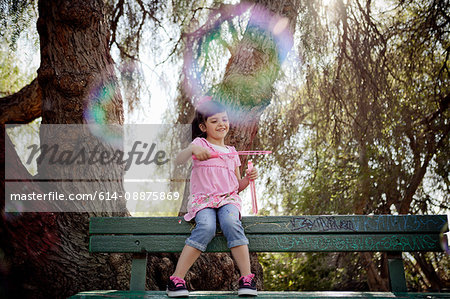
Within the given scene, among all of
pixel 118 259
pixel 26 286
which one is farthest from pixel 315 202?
pixel 26 286

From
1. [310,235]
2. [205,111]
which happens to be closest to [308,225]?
[310,235]

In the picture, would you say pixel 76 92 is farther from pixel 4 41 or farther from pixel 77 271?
pixel 4 41

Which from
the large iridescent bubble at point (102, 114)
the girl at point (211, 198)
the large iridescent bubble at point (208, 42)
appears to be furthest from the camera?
the large iridescent bubble at point (208, 42)

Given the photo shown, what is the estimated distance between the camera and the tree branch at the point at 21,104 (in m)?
5.01

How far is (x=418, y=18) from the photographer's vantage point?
560 cm

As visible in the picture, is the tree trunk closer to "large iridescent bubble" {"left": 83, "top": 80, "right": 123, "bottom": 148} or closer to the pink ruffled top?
"large iridescent bubble" {"left": 83, "top": 80, "right": 123, "bottom": 148}

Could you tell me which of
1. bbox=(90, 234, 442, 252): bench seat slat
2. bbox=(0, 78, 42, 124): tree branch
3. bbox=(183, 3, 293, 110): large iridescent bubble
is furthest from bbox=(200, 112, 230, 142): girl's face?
bbox=(0, 78, 42, 124): tree branch

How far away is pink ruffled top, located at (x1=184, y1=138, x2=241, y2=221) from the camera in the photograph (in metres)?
2.67

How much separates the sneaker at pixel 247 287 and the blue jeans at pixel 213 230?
197 mm

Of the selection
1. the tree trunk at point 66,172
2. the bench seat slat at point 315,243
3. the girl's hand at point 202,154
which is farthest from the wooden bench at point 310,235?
the tree trunk at point 66,172

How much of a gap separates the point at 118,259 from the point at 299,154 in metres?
4.57

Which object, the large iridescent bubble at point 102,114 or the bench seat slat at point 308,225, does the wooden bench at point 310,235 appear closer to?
the bench seat slat at point 308,225

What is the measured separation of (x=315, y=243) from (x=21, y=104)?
383cm

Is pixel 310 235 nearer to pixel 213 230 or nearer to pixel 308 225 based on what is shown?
pixel 308 225
